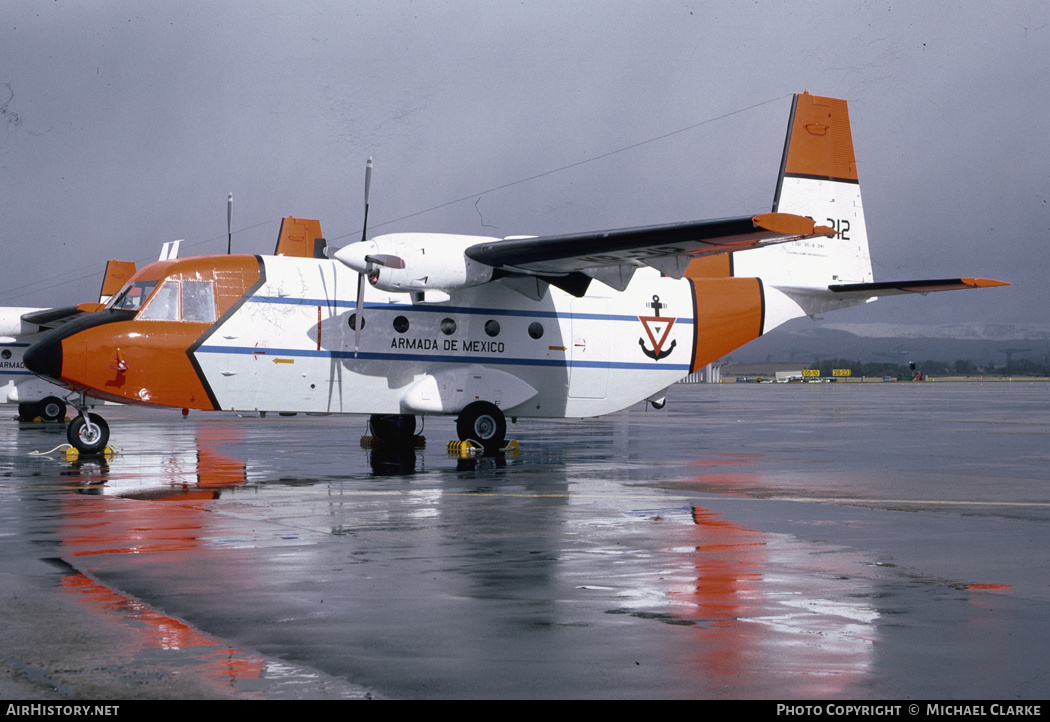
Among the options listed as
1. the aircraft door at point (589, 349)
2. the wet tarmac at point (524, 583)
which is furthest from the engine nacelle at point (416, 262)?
the wet tarmac at point (524, 583)

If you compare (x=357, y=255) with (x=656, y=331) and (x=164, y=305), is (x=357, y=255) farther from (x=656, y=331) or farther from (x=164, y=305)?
(x=656, y=331)

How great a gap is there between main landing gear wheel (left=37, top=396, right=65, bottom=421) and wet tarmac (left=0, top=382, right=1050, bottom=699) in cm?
1944

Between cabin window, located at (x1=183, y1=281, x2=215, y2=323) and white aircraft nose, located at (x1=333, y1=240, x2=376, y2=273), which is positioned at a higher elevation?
white aircraft nose, located at (x1=333, y1=240, x2=376, y2=273)

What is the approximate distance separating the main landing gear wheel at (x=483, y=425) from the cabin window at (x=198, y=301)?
15.8ft

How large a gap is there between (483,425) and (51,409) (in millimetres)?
21265

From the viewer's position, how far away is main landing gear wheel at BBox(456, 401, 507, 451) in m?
20.4

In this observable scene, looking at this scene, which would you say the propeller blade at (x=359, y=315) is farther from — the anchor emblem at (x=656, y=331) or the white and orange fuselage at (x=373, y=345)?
the anchor emblem at (x=656, y=331)

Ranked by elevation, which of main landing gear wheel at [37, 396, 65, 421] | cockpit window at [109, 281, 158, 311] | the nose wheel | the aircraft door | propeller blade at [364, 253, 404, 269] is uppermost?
propeller blade at [364, 253, 404, 269]

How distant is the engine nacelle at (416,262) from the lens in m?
18.6

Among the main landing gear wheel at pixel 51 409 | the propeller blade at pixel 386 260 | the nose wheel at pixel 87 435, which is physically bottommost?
the nose wheel at pixel 87 435

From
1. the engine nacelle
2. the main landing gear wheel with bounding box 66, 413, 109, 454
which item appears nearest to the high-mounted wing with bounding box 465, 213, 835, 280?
the engine nacelle

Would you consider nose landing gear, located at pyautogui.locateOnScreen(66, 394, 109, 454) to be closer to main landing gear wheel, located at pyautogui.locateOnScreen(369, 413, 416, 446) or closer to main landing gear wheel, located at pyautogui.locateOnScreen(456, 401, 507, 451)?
main landing gear wheel, located at pyautogui.locateOnScreen(369, 413, 416, 446)

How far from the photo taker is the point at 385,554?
9.21m

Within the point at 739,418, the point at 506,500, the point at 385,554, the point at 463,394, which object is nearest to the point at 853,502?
the point at 506,500
